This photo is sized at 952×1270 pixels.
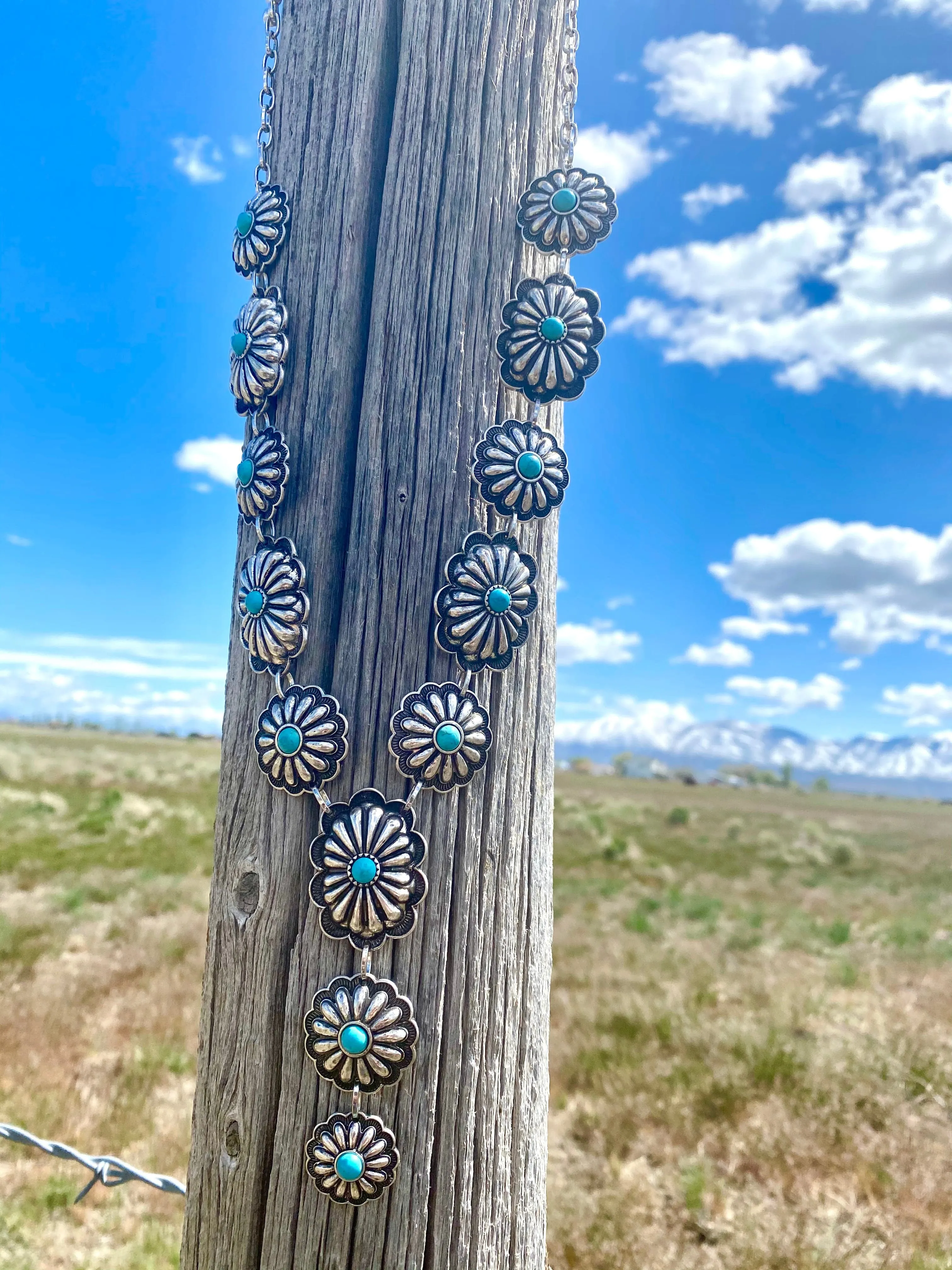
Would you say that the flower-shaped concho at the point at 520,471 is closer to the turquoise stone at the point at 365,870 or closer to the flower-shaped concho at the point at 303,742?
the flower-shaped concho at the point at 303,742

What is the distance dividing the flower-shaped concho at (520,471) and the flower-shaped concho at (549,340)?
11 centimetres

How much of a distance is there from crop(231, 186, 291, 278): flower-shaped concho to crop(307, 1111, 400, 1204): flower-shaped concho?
2.02m

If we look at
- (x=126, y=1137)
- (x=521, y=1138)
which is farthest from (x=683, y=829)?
(x=521, y=1138)

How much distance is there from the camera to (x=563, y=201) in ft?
6.29

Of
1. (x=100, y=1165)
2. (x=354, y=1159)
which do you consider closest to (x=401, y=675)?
(x=354, y=1159)

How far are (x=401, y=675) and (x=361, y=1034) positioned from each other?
2.45 feet

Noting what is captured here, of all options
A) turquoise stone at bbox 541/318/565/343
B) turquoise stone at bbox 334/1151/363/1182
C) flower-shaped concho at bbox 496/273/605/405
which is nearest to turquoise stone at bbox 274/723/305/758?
turquoise stone at bbox 334/1151/363/1182

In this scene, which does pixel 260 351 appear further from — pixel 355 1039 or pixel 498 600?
pixel 355 1039

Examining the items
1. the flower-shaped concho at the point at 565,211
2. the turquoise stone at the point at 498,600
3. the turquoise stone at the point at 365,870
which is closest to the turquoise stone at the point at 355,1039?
the turquoise stone at the point at 365,870

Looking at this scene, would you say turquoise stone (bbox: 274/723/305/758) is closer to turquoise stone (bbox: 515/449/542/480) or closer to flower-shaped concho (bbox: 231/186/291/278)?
turquoise stone (bbox: 515/449/542/480)

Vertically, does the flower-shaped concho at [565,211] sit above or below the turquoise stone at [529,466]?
above

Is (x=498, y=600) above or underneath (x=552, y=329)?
underneath

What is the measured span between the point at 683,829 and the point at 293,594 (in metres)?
28.7

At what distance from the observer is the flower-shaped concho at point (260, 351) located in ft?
6.51
